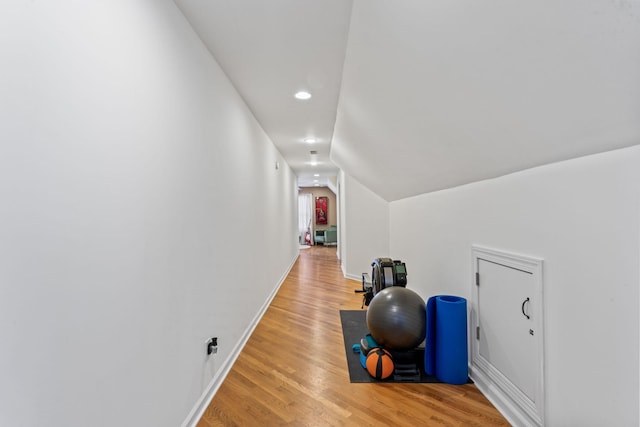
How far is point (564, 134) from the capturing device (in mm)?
1405

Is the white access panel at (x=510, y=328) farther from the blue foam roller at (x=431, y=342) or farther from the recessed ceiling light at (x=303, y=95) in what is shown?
the recessed ceiling light at (x=303, y=95)

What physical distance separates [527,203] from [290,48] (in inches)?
72.2

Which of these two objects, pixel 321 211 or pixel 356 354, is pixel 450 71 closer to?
pixel 356 354

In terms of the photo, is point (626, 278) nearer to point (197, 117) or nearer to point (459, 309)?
point (459, 309)

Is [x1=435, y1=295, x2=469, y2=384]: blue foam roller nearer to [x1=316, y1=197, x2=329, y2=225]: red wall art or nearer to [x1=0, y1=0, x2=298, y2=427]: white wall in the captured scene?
[x1=0, y1=0, x2=298, y2=427]: white wall

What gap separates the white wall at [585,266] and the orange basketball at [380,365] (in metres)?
1.08

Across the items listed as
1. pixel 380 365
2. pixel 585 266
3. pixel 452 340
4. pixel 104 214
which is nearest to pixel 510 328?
pixel 452 340

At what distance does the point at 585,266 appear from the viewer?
1448mm

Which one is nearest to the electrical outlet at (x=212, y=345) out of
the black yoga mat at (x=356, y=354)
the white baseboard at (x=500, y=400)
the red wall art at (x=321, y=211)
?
the black yoga mat at (x=356, y=354)

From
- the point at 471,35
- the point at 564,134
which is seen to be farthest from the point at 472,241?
the point at 471,35

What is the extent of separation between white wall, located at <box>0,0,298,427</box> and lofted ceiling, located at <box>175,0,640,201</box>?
59 cm

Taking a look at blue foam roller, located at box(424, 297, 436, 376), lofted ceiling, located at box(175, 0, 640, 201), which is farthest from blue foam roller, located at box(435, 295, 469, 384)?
lofted ceiling, located at box(175, 0, 640, 201)

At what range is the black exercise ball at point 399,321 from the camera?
104 inches

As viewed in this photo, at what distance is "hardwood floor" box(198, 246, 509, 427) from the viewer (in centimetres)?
202
